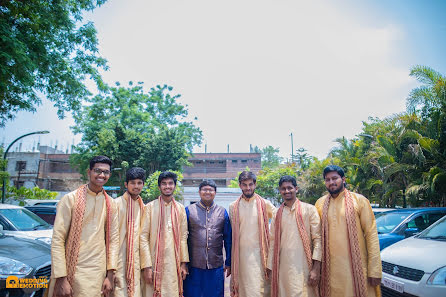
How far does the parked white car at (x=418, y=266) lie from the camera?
11.0ft

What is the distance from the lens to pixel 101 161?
128 inches

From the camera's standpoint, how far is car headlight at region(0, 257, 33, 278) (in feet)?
11.3

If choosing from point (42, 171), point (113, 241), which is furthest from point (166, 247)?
point (42, 171)

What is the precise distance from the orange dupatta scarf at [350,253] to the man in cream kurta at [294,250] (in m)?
0.09

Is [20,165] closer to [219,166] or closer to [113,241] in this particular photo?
[219,166]

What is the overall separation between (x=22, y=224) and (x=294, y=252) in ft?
20.0

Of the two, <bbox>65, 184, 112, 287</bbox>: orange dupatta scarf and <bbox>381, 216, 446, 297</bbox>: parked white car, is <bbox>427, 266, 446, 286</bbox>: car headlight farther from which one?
<bbox>65, 184, 112, 287</bbox>: orange dupatta scarf

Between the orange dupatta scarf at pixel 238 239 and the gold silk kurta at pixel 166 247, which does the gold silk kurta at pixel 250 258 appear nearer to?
the orange dupatta scarf at pixel 238 239

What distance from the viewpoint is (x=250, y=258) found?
12.0 feet

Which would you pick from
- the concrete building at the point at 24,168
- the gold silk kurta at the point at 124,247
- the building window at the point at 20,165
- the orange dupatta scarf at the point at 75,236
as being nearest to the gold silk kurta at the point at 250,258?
the gold silk kurta at the point at 124,247

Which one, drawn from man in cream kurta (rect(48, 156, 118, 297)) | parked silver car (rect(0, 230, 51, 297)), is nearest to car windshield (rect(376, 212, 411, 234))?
man in cream kurta (rect(48, 156, 118, 297))

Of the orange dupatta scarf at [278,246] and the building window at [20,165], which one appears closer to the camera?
the orange dupatta scarf at [278,246]

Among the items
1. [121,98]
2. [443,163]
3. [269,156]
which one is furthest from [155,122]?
[269,156]

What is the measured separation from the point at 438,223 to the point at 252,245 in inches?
133
